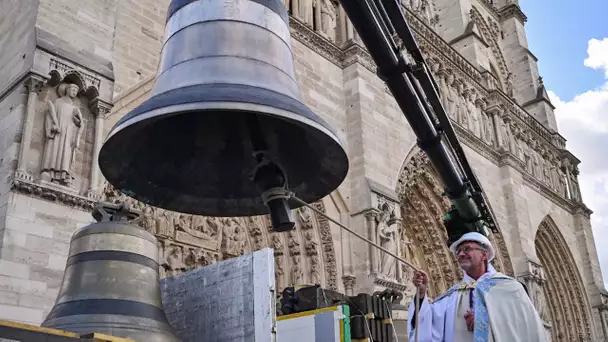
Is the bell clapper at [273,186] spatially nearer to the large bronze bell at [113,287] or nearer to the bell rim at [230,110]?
the bell rim at [230,110]

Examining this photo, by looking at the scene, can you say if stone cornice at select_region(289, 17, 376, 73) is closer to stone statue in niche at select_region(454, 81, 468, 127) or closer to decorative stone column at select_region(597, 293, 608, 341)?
stone statue in niche at select_region(454, 81, 468, 127)

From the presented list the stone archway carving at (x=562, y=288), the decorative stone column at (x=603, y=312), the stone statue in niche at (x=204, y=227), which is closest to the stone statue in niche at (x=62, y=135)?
the stone statue in niche at (x=204, y=227)

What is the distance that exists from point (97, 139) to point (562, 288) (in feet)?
51.6

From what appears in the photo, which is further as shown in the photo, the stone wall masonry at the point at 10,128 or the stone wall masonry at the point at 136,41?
the stone wall masonry at the point at 136,41

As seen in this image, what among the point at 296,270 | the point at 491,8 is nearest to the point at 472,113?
the point at 491,8

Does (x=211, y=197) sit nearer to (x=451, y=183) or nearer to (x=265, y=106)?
(x=265, y=106)

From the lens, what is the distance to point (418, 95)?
3.35 m

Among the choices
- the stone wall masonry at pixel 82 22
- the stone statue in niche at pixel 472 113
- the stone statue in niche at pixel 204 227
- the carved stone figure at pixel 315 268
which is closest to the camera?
the stone wall masonry at pixel 82 22

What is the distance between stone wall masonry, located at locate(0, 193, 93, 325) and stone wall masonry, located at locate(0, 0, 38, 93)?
1.49m

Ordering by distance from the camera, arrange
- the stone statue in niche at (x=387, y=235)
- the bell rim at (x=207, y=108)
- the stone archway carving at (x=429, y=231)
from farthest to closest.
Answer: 1. the stone archway carving at (x=429, y=231)
2. the stone statue in niche at (x=387, y=235)
3. the bell rim at (x=207, y=108)

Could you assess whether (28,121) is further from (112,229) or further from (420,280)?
(420,280)

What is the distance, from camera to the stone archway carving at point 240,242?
24.1 feet

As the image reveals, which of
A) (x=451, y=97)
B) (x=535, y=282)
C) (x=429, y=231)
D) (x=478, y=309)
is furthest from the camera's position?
(x=451, y=97)

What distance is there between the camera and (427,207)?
45.1 ft
